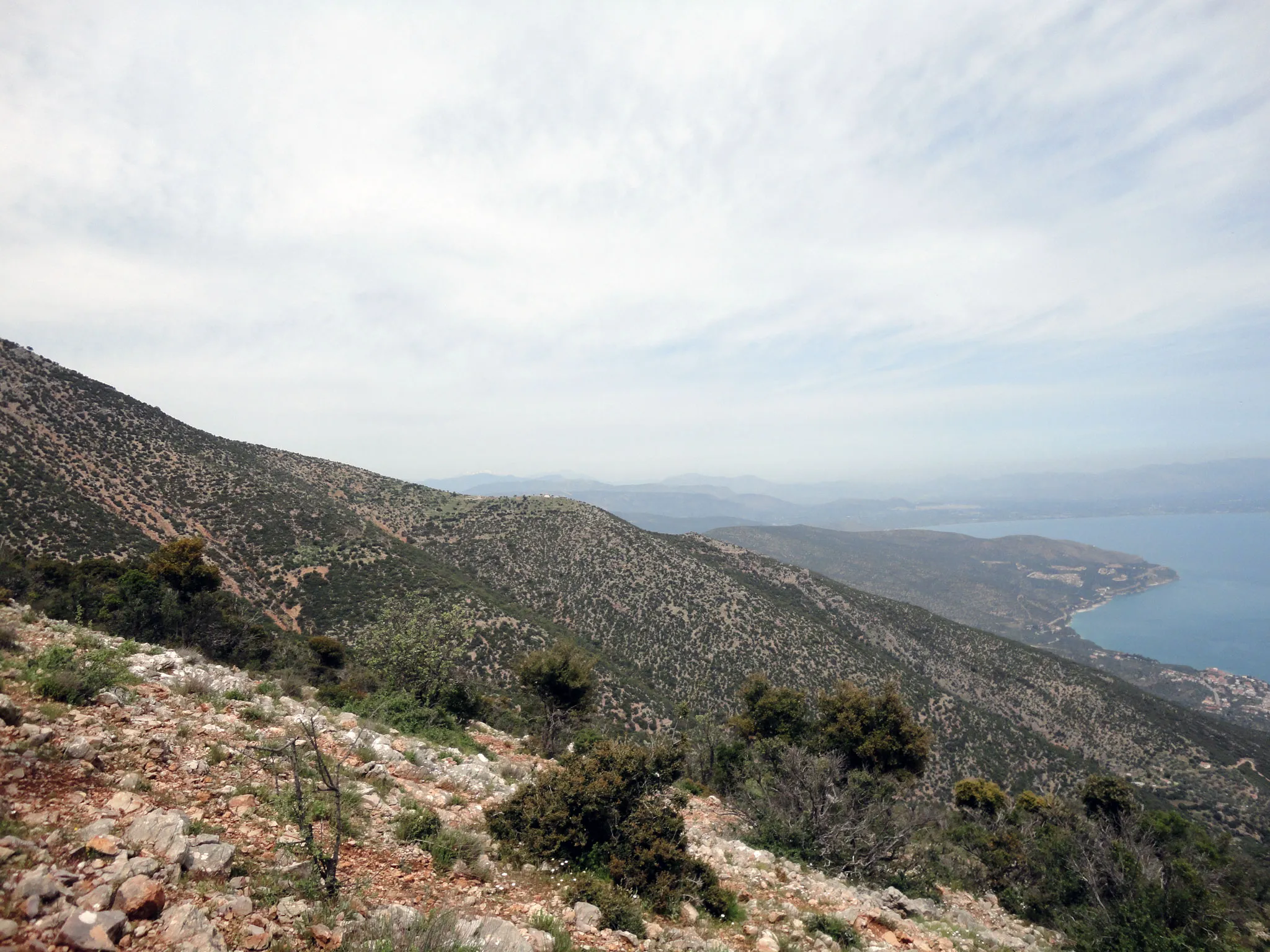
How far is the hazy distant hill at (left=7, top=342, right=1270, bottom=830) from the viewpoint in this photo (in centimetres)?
3253

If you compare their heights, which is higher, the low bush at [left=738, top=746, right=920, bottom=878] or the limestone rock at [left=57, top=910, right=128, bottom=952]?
the limestone rock at [left=57, top=910, right=128, bottom=952]

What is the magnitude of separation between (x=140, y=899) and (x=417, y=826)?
12.8 feet

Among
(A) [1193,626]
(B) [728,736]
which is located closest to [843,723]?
(B) [728,736]

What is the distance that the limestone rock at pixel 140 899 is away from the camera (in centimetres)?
393

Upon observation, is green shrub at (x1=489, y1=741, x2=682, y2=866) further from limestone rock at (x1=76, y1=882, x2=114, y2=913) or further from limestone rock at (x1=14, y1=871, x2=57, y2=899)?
limestone rock at (x1=14, y1=871, x2=57, y2=899)

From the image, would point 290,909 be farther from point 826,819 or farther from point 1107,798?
point 1107,798

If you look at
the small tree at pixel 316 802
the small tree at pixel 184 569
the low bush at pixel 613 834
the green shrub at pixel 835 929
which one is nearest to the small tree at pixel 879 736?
the green shrub at pixel 835 929

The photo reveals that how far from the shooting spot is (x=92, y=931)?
357cm

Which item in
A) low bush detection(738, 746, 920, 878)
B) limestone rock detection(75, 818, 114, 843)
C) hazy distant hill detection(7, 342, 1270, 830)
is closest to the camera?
limestone rock detection(75, 818, 114, 843)

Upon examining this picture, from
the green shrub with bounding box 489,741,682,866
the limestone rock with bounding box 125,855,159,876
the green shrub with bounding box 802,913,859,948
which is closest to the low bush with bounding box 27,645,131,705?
the limestone rock with bounding box 125,855,159,876

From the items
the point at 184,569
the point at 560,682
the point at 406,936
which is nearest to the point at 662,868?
the point at 406,936

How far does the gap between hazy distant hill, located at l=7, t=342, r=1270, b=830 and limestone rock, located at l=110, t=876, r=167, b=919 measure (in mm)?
29474

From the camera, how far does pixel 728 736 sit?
2634 centimetres

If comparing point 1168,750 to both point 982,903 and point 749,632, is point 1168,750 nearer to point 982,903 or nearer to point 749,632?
point 749,632
